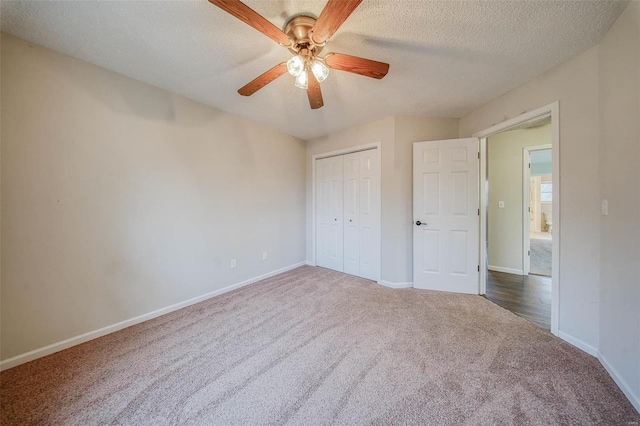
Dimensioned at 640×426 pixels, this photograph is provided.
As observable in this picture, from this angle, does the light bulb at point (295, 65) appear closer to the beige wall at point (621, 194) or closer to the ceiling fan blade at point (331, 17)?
the ceiling fan blade at point (331, 17)

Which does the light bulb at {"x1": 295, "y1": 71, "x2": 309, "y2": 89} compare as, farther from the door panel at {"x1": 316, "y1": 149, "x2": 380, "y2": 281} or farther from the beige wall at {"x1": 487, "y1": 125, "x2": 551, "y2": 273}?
the beige wall at {"x1": 487, "y1": 125, "x2": 551, "y2": 273}

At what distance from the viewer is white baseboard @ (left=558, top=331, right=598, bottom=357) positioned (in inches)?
66.8

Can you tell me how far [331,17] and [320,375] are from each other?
2.14 m

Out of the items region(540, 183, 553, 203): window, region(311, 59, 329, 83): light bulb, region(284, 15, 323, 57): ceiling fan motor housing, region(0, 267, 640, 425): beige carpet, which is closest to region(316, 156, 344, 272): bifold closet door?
region(0, 267, 640, 425): beige carpet

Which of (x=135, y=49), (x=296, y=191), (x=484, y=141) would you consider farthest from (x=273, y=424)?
(x=484, y=141)

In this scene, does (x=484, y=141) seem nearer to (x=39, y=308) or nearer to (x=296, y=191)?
(x=296, y=191)

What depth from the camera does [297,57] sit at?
1459mm

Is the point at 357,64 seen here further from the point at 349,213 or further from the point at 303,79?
the point at 349,213

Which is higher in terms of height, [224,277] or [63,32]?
[63,32]

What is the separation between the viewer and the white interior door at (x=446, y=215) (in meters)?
2.79

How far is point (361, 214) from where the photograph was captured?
139 inches

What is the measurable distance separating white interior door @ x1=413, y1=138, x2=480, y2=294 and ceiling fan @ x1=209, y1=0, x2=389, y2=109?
173 centimetres

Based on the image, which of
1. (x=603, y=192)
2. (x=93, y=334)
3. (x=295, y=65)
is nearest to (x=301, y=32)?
(x=295, y=65)

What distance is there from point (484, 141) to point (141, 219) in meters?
4.03
